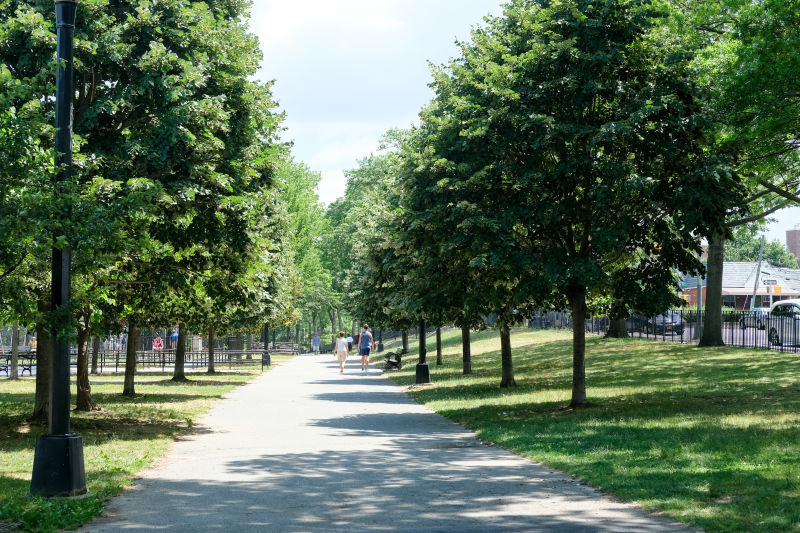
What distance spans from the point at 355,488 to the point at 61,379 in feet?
11.1

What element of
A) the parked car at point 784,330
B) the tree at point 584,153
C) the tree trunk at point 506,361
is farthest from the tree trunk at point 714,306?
the tree at point 584,153

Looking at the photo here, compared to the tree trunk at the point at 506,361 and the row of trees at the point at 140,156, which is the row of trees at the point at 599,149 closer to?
the row of trees at the point at 140,156

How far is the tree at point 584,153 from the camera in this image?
51.9ft

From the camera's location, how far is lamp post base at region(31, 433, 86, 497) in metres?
8.78

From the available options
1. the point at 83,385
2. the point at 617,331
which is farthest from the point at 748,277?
the point at 83,385

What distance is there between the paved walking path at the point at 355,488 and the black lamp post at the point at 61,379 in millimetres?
617

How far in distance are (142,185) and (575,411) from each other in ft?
31.9

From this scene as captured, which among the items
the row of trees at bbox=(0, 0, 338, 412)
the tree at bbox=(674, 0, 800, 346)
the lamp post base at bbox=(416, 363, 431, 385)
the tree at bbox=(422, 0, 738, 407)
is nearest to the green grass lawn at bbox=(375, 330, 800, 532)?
the lamp post base at bbox=(416, 363, 431, 385)

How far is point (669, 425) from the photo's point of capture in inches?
560

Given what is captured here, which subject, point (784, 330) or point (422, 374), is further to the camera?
point (784, 330)

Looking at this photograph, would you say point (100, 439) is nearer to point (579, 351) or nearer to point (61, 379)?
point (61, 379)

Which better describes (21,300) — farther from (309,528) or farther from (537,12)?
(537,12)

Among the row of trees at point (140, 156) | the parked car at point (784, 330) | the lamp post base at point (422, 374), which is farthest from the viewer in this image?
the parked car at point (784, 330)

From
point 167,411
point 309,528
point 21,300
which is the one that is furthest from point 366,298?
point 309,528
